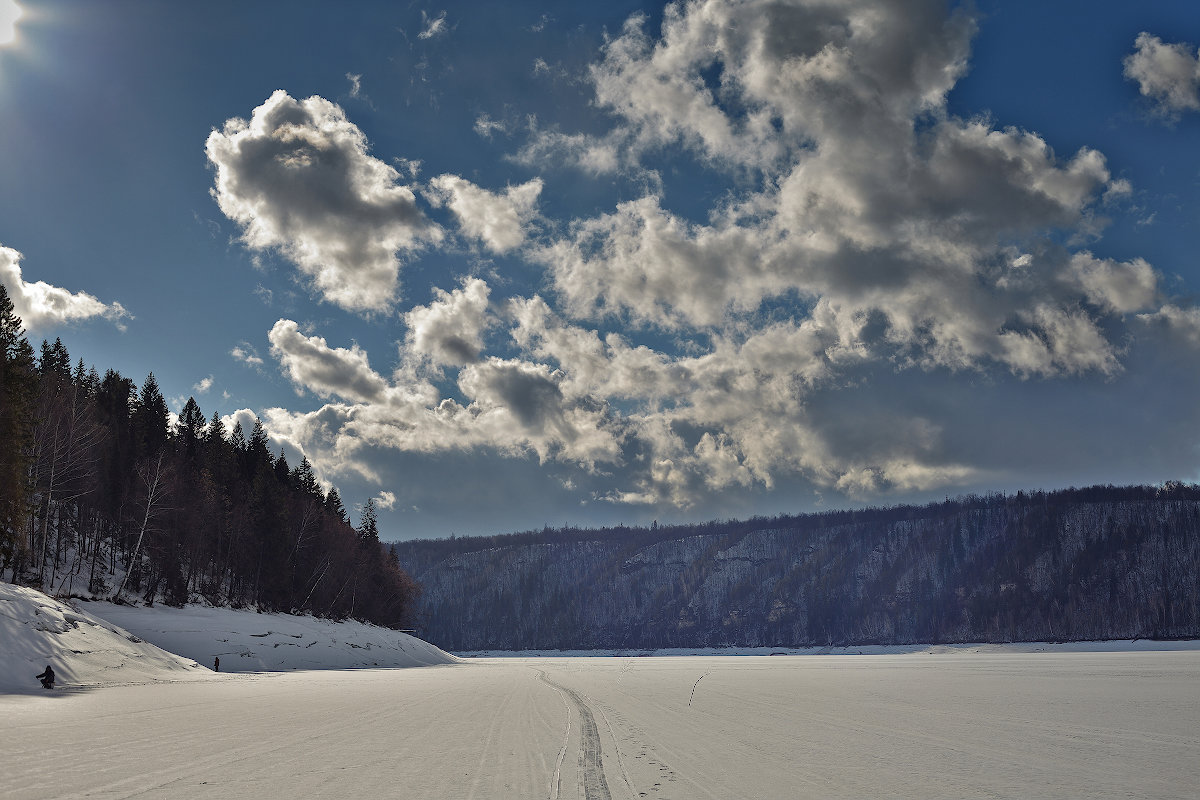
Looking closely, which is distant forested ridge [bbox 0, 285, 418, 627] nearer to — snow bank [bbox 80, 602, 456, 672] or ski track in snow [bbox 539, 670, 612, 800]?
snow bank [bbox 80, 602, 456, 672]

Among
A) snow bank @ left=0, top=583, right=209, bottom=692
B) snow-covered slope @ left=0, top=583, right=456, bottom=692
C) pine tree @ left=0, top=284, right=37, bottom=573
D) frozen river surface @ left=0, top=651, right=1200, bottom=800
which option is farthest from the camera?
pine tree @ left=0, top=284, right=37, bottom=573

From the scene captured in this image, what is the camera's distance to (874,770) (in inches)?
412

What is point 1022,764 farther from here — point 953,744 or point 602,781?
point 602,781

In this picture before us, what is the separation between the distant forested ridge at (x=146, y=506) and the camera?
44.5 m

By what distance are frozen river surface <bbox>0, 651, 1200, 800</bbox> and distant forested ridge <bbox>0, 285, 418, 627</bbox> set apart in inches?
1173

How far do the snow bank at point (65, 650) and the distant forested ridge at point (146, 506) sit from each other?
867 cm

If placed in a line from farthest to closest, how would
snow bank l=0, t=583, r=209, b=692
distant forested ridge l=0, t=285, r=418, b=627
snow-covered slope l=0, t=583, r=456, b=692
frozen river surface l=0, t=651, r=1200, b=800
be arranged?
1. distant forested ridge l=0, t=285, r=418, b=627
2. snow-covered slope l=0, t=583, r=456, b=692
3. snow bank l=0, t=583, r=209, b=692
4. frozen river surface l=0, t=651, r=1200, b=800

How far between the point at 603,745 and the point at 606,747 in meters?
0.28

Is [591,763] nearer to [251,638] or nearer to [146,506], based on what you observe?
[251,638]

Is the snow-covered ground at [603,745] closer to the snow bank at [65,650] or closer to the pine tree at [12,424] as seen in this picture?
the snow bank at [65,650]

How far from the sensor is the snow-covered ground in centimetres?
912

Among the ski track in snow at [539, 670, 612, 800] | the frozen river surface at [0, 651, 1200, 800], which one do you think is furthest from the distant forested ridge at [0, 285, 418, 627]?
the ski track in snow at [539, 670, 612, 800]

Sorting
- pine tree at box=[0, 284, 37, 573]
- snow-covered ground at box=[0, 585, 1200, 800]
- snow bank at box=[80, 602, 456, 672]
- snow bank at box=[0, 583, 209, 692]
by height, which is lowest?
snow bank at box=[80, 602, 456, 672]

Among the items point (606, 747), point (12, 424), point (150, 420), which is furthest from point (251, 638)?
point (606, 747)
